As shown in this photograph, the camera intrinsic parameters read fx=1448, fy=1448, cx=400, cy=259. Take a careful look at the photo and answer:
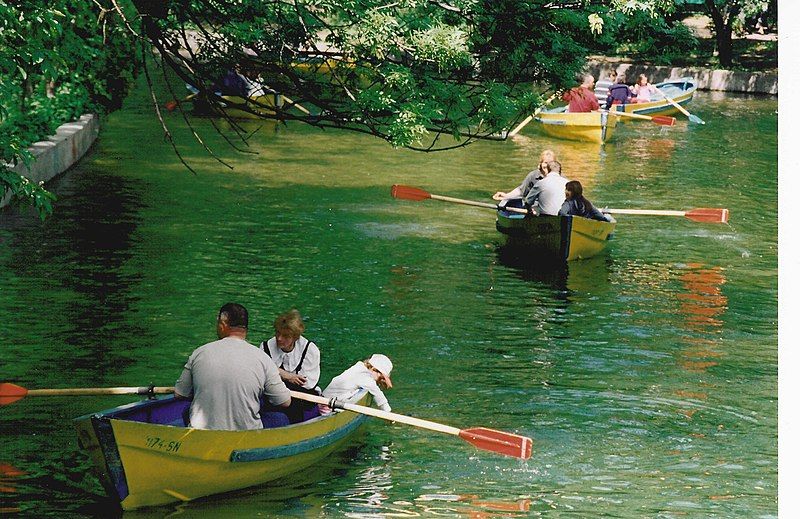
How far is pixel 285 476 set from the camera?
11.1 m

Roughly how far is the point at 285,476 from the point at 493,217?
1214cm

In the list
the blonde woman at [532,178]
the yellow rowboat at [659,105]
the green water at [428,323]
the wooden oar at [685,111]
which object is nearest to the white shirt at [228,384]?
the green water at [428,323]

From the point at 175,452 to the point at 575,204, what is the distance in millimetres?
10339

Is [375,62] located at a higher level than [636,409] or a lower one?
higher

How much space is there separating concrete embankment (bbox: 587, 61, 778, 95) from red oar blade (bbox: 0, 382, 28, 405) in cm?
3536

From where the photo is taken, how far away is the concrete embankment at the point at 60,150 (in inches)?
848

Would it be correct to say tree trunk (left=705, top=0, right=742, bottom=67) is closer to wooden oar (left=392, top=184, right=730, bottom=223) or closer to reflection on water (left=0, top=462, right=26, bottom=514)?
wooden oar (left=392, top=184, right=730, bottom=223)

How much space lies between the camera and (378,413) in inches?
441

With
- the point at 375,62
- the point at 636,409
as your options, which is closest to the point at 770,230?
the point at 636,409

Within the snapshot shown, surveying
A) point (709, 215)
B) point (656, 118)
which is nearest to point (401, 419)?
point (709, 215)

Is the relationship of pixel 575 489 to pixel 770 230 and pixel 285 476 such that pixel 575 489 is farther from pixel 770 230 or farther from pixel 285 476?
pixel 770 230

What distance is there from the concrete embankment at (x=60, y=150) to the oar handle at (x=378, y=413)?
10408 mm

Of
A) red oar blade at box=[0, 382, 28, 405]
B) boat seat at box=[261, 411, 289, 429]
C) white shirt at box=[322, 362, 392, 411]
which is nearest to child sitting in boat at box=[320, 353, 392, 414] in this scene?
white shirt at box=[322, 362, 392, 411]

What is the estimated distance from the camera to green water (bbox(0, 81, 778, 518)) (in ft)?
36.2
